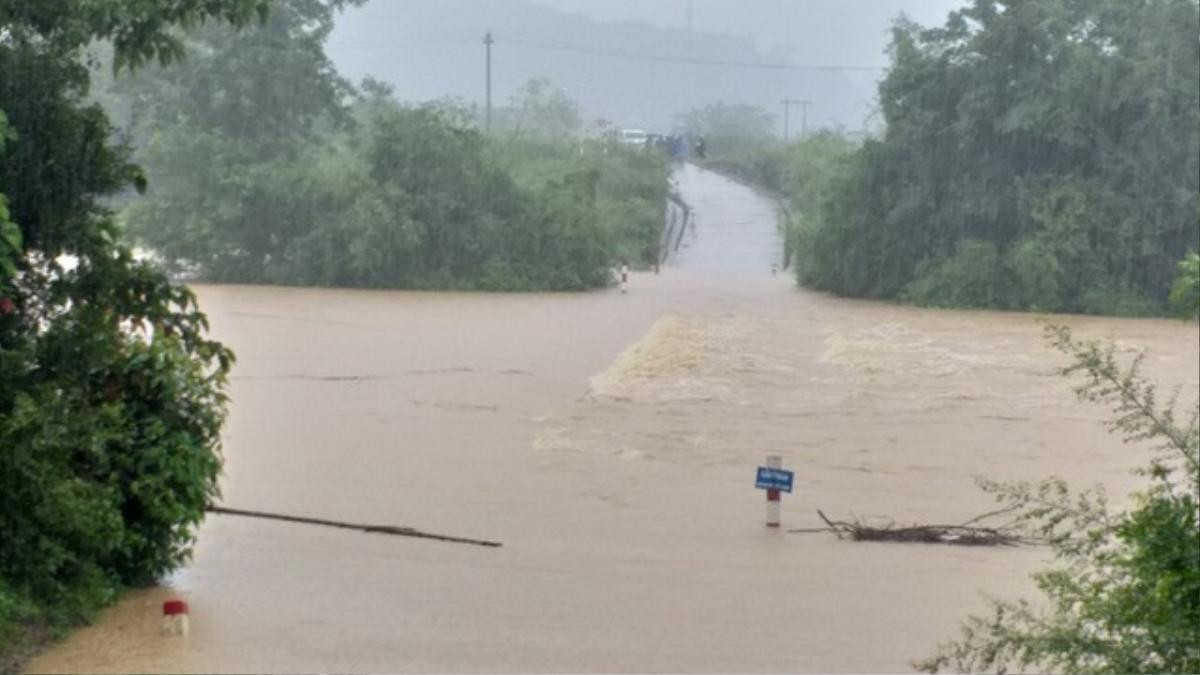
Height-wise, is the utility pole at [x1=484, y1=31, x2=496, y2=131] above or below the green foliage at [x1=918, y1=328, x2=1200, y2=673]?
above

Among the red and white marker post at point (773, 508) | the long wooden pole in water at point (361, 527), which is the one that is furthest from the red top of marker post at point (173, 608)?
the red and white marker post at point (773, 508)

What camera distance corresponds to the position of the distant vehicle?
52.6 m

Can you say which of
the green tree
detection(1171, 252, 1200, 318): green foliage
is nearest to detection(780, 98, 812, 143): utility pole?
the green tree

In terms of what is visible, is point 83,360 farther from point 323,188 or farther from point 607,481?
point 323,188

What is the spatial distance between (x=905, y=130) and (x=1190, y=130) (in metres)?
5.88

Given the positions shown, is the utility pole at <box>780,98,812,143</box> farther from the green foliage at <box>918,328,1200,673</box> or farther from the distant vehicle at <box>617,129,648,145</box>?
the green foliage at <box>918,328,1200,673</box>

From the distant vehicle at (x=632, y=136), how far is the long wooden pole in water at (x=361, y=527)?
1507 inches

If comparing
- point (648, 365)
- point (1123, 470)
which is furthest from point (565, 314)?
point (1123, 470)

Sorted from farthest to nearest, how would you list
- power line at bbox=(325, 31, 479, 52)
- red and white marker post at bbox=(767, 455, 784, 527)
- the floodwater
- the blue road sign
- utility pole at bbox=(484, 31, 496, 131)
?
utility pole at bbox=(484, 31, 496, 131), power line at bbox=(325, 31, 479, 52), red and white marker post at bbox=(767, 455, 784, 527), the blue road sign, the floodwater

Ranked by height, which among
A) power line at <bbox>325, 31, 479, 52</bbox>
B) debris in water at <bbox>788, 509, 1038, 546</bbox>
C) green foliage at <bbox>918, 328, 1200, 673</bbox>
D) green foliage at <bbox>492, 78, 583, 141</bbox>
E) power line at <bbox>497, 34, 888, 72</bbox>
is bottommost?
debris in water at <bbox>788, 509, 1038, 546</bbox>

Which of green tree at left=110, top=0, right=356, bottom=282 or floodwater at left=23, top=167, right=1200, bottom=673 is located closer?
floodwater at left=23, top=167, right=1200, bottom=673

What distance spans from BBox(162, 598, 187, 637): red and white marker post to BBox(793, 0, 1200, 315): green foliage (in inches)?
1127

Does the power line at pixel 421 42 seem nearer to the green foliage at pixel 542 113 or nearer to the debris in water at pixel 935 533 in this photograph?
the green foliage at pixel 542 113

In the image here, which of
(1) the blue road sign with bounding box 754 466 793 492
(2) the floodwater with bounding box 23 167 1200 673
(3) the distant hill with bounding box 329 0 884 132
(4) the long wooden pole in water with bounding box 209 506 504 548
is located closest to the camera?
(2) the floodwater with bounding box 23 167 1200 673
